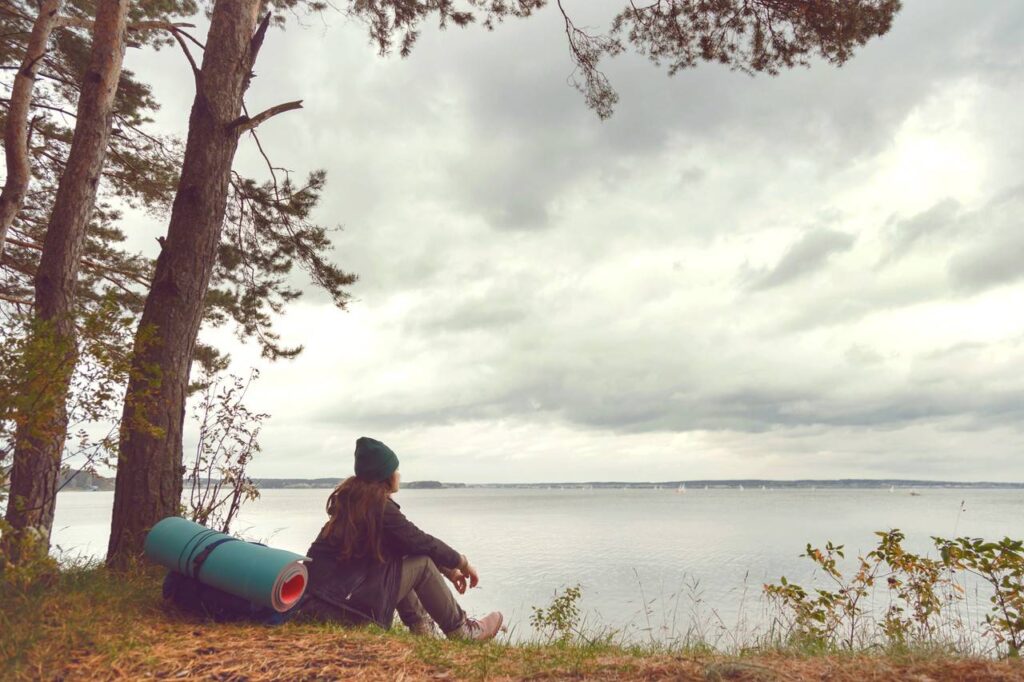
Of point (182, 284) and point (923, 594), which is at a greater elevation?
point (182, 284)

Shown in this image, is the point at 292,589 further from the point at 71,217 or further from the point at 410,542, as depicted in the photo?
the point at 71,217

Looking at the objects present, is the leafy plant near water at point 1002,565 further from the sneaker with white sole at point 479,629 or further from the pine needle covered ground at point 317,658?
the sneaker with white sole at point 479,629

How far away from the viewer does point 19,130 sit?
23.6 feet

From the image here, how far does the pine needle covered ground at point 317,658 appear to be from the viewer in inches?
111

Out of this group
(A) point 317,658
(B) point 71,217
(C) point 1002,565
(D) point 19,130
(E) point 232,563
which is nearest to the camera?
(A) point 317,658

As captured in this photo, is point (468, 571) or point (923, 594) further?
point (923, 594)

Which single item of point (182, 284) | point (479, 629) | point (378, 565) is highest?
point (182, 284)

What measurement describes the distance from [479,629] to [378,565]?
0.84m

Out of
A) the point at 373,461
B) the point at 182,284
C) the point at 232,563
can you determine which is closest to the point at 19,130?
the point at 182,284

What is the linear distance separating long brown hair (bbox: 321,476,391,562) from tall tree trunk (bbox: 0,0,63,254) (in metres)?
5.65

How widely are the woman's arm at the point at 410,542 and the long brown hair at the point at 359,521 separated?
0.06m

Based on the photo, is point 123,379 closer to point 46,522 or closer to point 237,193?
point 46,522

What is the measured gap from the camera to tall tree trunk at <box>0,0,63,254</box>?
709 cm

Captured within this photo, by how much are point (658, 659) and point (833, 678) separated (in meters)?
0.79
